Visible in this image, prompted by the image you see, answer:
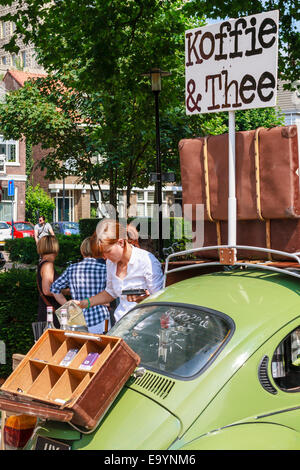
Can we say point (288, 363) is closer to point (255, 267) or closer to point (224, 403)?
point (224, 403)

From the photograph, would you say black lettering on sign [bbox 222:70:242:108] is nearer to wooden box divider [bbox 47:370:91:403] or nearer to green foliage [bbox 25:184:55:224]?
wooden box divider [bbox 47:370:91:403]

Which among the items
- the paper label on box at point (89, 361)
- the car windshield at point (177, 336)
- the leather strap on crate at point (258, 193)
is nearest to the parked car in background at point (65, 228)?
the leather strap on crate at point (258, 193)

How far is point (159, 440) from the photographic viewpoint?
10.7ft

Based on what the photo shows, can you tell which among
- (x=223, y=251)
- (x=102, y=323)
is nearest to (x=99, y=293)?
(x=102, y=323)

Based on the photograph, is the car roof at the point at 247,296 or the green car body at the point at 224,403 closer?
the green car body at the point at 224,403

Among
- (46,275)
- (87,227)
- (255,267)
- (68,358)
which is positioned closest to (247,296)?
(255,267)

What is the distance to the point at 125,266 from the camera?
18.8 feet

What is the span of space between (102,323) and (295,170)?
2474 millimetres

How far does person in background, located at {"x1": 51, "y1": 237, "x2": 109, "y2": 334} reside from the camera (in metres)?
5.99

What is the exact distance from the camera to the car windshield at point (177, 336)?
3.68 metres

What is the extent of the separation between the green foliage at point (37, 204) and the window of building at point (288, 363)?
46.9 metres

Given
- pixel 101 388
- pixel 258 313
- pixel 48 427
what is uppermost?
pixel 258 313

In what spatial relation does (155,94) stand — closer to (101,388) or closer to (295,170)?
(295,170)

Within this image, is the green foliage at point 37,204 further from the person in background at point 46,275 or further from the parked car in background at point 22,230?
the person in background at point 46,275
